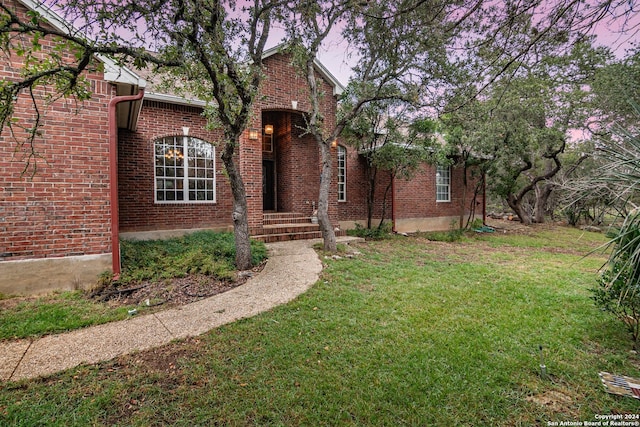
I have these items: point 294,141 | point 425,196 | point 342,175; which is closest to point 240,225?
point 294,141

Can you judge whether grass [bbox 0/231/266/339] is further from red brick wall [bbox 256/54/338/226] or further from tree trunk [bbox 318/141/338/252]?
red brick wall [bbox 256/54/338/226]

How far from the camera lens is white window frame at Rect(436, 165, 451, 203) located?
13852 millimetres

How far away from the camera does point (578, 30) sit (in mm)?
3254

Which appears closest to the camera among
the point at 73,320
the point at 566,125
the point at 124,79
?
the point at 73,320

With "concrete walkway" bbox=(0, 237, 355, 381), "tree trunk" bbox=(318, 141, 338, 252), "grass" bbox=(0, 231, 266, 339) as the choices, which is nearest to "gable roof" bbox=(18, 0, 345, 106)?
"concrete walkway" bbox=(0, 237, 355, 381)

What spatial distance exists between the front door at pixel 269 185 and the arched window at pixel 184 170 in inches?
103

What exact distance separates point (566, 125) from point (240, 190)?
14.3 metres

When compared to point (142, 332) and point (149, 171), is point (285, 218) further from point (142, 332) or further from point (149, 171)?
point (142, 332)

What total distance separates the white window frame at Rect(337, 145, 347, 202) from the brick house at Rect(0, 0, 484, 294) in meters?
0.04

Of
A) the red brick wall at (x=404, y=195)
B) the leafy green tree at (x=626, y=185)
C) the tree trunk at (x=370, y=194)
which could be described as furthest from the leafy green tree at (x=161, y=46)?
the red brick wall at (x=404, y=195)

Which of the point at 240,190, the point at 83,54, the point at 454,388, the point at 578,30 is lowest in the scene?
the point at 454,388

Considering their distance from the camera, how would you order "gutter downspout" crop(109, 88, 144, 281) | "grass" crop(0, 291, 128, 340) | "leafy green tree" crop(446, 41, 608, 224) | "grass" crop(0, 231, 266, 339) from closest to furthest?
1. "grass" crop(0, 291, 128, 340)
2. "grass" crop(0, 231, 266, 339)
3. "gutter downspout" crop(109, 88, 144, 281)
4. "leafy green tree" crop(446, 41, 608, 224)

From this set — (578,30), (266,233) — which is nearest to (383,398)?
(578,30)

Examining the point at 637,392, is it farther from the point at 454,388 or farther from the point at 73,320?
the point at 73,320
